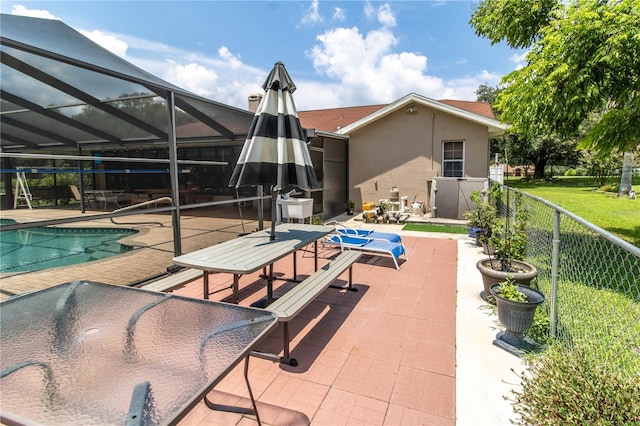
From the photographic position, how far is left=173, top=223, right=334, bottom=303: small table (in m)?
3.14

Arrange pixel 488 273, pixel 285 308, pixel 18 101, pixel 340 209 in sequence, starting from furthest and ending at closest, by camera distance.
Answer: pixel 340 209 → pixel 18 101 → pixel 488 273 → pixel 285 308

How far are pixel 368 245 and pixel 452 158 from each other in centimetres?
779

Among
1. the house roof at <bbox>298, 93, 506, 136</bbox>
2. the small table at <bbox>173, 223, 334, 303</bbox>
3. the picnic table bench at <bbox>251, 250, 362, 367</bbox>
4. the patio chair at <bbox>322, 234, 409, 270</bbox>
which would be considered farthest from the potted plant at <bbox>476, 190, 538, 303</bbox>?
the house roof at <bbox>298, 93, 506, 136</bbox>

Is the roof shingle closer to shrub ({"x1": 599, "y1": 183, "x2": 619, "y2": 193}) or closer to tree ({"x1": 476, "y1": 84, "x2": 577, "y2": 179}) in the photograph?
shrub ({"x1": 599, "y1": 183, "x2": 619, "y2": 193})

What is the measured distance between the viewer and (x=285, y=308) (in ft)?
9.37

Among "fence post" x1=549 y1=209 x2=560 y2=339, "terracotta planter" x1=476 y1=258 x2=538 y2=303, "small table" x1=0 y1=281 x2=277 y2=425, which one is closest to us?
→ "small table" x1=0 y1=281 x2=277 y2=425

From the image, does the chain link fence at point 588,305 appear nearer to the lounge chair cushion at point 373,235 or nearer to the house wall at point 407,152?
the lounge chair cushion at point 373,235

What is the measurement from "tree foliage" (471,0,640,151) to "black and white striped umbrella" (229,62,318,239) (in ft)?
13.7

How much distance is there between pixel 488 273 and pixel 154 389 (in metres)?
3.96

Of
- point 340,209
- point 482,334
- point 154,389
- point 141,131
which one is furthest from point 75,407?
point 340,209

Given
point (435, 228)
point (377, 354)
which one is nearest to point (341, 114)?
point (435, 228)

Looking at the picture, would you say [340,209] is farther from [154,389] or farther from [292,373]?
[154,389]

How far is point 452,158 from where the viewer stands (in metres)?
12.3

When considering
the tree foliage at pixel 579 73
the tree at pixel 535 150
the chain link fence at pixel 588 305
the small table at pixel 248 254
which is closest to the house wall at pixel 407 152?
the tree foliage at pixel 579 73
